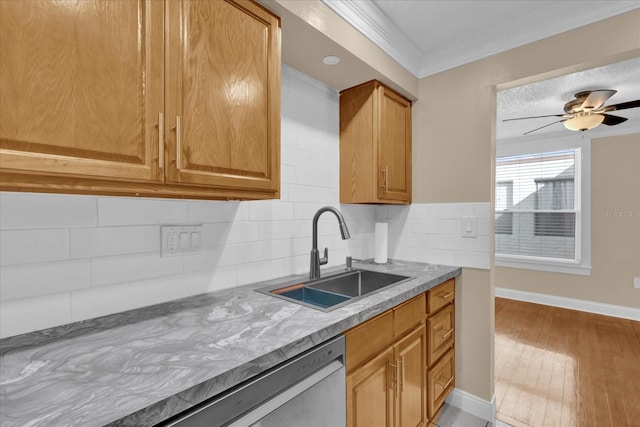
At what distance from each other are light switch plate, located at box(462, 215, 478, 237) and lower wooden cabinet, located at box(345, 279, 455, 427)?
0.34 m

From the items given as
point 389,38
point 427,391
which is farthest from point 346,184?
point 427,391

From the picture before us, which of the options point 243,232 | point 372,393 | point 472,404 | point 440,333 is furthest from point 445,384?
point 243,232

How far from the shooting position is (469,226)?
2031mm

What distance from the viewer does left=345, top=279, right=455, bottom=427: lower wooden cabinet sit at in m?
1.20

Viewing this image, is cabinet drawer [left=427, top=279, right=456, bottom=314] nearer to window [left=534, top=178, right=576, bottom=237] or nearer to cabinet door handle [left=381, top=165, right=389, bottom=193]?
cabinet door handle [left=381, top=165, right=389, bottom=193]

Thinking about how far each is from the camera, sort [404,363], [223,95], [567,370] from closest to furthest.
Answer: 1. [223,95]
2. [404,363]
3. [567,370]

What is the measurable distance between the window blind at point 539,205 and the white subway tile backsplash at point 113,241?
15.1 ft

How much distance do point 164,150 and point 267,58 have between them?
1.97 ft

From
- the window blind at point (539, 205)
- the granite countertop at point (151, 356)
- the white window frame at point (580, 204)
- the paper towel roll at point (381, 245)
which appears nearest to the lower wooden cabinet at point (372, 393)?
the granite countertop at point (151, 356)

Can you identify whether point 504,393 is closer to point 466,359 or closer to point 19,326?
point 466,359

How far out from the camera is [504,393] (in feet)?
7.19

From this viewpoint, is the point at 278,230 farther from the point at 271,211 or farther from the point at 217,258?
the point at 217,258

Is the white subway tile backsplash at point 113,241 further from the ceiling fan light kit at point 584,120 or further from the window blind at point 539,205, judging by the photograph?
the window blind at point 539,205

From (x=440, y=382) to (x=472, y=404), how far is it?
339mm
